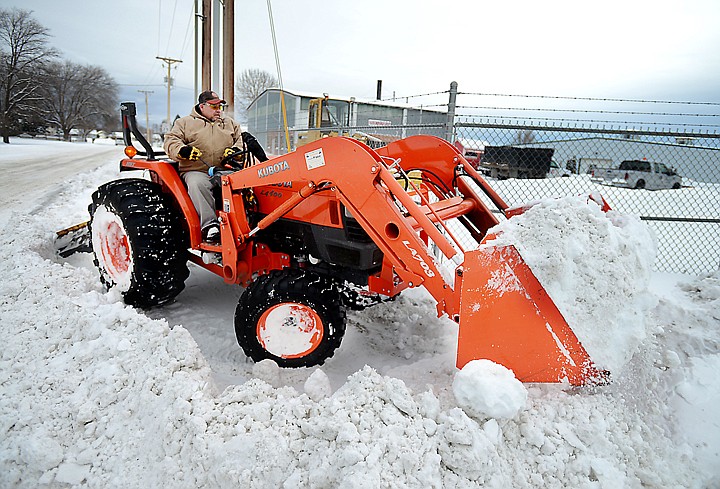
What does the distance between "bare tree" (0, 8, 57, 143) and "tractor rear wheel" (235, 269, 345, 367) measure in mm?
30508

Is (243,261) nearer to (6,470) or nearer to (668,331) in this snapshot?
(6,470)

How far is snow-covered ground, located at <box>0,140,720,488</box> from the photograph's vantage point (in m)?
1.95

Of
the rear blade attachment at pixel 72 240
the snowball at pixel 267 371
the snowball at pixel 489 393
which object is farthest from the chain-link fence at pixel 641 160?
the rear blade attachment at pixel 72 240

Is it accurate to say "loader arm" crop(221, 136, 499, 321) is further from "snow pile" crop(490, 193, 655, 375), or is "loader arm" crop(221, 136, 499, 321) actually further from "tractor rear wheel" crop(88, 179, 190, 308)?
"tractor rear wheel" crop(88, 179, 190, 308)

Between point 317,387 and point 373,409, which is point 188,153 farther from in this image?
point 373,409

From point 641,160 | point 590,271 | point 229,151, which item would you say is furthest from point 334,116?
point 590,271

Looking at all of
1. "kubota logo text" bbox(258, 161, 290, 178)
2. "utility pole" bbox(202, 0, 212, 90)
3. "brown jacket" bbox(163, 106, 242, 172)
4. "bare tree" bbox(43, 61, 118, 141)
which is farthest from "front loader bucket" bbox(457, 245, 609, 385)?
"bare tree" bbox(43, 61, 118, 141)

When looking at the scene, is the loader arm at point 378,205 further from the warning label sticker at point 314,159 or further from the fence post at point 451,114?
the fence post at point 451,114

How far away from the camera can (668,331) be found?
3336 millimetres

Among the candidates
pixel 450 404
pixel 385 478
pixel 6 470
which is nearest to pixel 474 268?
pixel 450 404

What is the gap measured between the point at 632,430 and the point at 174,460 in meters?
2.27

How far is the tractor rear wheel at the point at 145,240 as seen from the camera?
3.61m

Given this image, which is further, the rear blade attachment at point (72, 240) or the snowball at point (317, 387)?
the rear blade attachment at point (72, 240)

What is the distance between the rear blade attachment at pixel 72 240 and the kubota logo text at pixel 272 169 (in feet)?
9.41
